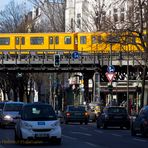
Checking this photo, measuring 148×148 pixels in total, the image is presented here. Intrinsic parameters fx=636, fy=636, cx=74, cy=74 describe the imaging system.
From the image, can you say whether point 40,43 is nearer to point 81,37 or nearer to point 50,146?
point 81,37

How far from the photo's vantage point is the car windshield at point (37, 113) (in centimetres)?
2384

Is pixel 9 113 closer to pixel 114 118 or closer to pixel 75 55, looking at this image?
pixel 114 118

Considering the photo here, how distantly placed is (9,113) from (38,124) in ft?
49.1

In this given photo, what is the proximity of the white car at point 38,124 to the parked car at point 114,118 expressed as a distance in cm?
1598

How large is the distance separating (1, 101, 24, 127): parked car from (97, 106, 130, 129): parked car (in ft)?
18.2

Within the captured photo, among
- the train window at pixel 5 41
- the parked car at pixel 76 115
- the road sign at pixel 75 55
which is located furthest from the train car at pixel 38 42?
the parked car at pixel 76 115

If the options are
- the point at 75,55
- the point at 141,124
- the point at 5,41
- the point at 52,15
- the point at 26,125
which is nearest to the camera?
the point at 26,125

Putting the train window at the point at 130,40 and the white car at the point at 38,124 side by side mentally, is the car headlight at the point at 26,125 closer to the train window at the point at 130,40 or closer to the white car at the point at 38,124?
the white car at the point at 38,124

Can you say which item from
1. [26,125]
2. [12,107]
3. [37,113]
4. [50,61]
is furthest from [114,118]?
[50,61]

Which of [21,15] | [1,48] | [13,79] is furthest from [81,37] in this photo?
[21,15]

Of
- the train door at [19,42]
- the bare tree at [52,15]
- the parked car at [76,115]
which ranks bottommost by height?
the parked car at [76,115]

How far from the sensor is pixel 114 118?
1581 inches

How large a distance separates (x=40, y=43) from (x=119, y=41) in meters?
23.2

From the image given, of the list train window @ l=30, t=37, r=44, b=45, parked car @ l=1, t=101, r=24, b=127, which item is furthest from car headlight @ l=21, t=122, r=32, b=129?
train window @ l=30, t=37, r=44, b=45
